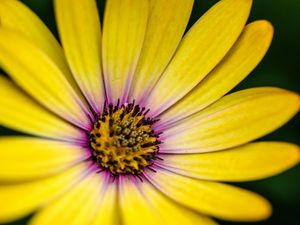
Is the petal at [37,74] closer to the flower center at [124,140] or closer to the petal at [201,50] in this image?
the flower center at [124,140]

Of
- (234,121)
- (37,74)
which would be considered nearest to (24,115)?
(37,74)

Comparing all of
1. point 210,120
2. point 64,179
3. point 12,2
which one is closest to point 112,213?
point 64,179

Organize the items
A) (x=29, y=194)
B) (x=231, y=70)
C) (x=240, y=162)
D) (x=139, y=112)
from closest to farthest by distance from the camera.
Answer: (x=29, y=194), (x=240, y=162), (x=231, y=70), (x=139, y=112)

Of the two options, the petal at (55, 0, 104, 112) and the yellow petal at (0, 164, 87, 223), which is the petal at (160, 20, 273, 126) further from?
the yellow petal at (0, 164, 87, 223)

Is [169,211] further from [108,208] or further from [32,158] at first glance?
[32,158]

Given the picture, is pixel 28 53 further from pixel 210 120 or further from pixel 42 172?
pixel 210 120

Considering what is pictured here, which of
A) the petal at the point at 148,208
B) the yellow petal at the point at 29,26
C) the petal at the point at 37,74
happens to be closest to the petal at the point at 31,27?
the yellow petal at the point at 29,26
